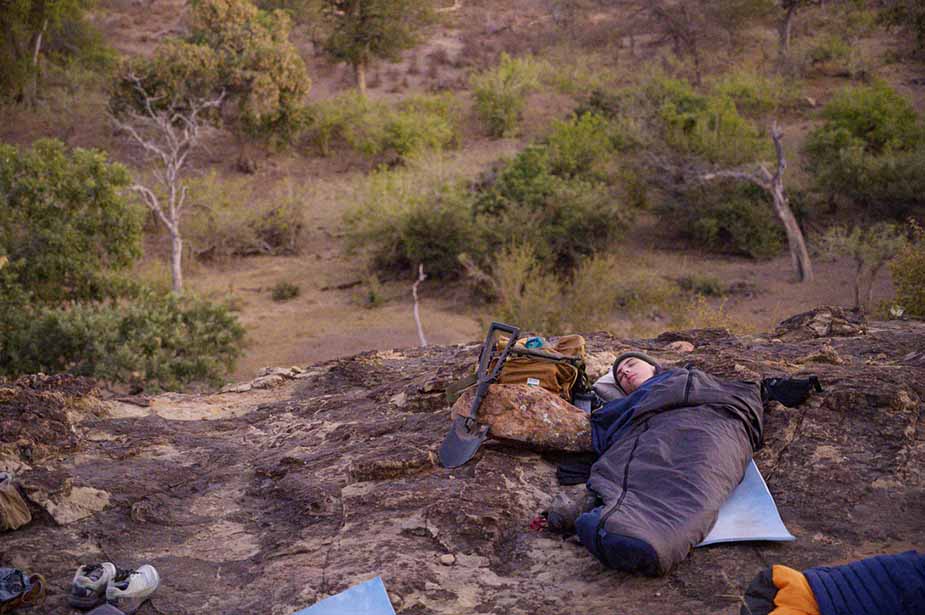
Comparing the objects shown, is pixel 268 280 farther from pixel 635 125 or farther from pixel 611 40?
pixel 611 40

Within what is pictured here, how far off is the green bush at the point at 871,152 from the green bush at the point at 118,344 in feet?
36.2

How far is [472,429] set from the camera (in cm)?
349

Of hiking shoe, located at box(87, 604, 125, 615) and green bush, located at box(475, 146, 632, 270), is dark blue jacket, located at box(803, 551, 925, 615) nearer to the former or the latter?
hiking shoe, located at box(87, 604, 125, 615)

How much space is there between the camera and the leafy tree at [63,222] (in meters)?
9.81

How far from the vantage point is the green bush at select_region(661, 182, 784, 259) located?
14344 mm

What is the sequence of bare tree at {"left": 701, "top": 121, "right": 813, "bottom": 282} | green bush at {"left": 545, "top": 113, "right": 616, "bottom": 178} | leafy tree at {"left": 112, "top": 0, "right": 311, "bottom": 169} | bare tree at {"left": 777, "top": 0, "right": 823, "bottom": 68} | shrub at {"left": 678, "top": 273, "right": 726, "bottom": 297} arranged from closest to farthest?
shrub at {"left": 678, "top": 273, "right": 726, "bottom": 297}
bare tree at {"left": 701, "top": 121, "right": 813, "bottom": 282}
green bush at {"left": 545, "top": 113, "right": 616, "bottom": 178}
leafy tree at {"left": 112, "top": 0, "right": 311, "bottom": 169}
bare tree at {"left": 777, "top": 0, "right": 823, "bottom": 68}

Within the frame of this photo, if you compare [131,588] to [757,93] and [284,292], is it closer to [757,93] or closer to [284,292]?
[284,292]

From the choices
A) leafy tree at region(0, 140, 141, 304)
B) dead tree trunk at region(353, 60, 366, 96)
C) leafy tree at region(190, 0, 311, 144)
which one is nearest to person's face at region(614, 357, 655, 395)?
leafy tree at region(0, 140, 141, 304)

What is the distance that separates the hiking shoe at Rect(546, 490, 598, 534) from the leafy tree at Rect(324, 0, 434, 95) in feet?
68.4

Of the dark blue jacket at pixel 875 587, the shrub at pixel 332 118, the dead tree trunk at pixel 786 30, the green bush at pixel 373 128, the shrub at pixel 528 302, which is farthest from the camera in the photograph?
the dead tree trunk at pixel 786 30

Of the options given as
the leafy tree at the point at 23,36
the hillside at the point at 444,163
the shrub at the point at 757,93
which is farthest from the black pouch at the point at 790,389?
the leafy tree at the point at 23,36

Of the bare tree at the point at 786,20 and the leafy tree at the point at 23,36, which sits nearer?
the leafy tree at the point at 23,36

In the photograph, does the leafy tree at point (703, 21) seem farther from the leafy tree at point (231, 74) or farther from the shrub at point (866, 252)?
the shrub at point (866, 252)

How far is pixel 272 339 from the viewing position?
39.1 feet
